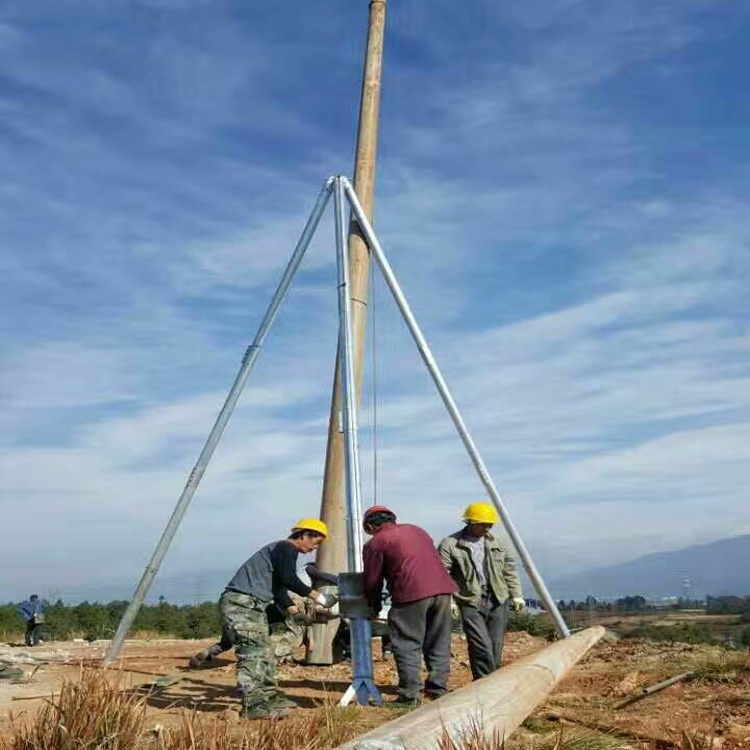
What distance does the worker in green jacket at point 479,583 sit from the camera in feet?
31.0

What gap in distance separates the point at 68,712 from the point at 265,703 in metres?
2.60

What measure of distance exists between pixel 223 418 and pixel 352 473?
2641 mm

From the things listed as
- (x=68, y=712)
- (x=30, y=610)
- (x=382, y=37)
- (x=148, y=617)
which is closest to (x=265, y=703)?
(x=68, y=712)

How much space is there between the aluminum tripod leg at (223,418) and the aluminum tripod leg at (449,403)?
56 cm

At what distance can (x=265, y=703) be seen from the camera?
7812 millimetres

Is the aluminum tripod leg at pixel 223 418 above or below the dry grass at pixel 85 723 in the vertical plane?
above

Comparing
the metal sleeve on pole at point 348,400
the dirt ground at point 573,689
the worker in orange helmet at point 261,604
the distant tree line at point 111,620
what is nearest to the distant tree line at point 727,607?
the distant tree line at point 111,620

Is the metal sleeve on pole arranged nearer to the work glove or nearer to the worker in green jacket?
the work glove

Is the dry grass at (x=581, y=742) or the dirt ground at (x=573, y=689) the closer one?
the dry grass at (x=581, y=742)

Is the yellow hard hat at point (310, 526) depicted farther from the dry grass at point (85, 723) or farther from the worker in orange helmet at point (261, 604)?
the dry grass at point (85, 723)

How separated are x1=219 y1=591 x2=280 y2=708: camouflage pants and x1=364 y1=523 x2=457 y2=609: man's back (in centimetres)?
96

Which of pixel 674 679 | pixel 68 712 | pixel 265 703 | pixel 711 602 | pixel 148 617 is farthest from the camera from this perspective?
pixel 711 602

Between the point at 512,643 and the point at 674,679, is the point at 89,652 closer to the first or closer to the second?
the point at 512,643

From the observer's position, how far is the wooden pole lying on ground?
5.10 m
